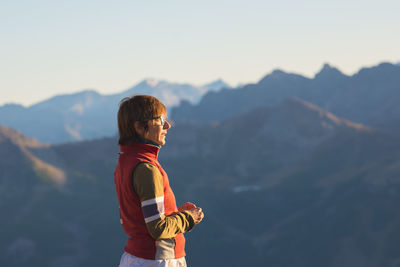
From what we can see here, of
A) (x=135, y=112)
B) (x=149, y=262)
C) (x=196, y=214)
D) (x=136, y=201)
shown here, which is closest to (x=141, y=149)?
→ (x=135, y=112)

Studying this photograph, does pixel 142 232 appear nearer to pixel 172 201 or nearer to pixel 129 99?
pixel 172 201

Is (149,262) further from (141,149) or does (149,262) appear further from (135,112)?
(135,112)

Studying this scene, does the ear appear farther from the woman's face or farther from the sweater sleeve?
the sweater sleeve

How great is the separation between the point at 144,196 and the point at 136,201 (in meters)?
0.33

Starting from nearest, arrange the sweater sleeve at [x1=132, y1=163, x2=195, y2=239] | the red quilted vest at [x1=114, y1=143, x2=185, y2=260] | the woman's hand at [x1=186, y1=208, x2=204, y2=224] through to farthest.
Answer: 1. the sweater sleeve at [x1=132, y1=163, x2=195, y2=239]
2. the red quilted vest at [x1=114, y1=143, x2=185, y2=260]
3. the woman's hand at [x1=186, y1=208, x2=204, y2=224]

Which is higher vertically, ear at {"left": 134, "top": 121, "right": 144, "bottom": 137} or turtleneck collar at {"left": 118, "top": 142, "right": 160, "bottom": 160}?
ear at {"left": 134, "top": 121, "right": 144, "bottom": 137}

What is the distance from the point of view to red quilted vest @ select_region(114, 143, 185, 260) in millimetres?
6848

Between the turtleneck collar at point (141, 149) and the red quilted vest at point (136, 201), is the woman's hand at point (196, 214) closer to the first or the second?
the red quilted vest at point (136, 201)

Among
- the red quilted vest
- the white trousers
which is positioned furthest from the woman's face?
the white trousers

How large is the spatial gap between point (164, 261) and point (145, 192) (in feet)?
3.54

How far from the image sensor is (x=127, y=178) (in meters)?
6.79

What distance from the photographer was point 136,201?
6.88 meters

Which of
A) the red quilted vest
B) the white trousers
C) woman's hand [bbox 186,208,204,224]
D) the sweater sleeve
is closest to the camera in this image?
the sweater sleeve

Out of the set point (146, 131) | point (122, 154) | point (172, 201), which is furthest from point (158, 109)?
point (172, 201)
